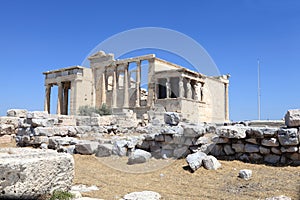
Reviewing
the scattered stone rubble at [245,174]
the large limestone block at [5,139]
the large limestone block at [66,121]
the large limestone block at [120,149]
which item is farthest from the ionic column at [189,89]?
the scattered stone rubble at [245,174]

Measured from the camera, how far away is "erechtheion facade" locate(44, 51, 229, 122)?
2917 cm

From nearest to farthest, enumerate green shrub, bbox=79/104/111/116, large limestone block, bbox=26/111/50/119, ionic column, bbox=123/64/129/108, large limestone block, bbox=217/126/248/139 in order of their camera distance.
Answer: large limestone block, bbox=217/126/248/139, large limestone block, bbox=26/111/50/119, green shrub, bbox=79/104/111/116, ionic column, bbox=123/64/129/108

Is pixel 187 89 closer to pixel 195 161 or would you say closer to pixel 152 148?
pixel 152 148

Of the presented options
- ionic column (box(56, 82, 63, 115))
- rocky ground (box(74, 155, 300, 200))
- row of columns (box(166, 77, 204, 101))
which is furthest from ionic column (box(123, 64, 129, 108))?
rocky ground (box(74, 155, 300, 200))

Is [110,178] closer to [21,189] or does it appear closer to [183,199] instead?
[183,199]

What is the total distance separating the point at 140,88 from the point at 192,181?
26.6m

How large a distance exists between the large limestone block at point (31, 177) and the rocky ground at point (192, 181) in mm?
1003

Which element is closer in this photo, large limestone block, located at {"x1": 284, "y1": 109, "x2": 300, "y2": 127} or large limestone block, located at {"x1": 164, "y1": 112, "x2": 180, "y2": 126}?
large limestone block, located at {"x1": 284, "y1": 109, "x2": 300, "y2": 127}

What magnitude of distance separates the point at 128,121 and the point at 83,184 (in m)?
11.1

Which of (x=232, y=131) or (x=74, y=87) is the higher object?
(x=74, y=87)

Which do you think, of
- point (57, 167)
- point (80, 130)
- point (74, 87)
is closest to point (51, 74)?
point (74, 87)

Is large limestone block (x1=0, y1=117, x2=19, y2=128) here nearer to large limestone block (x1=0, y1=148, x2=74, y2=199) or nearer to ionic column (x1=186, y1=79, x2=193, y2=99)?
large limestone block (x1=0, y1=148, x2=74, y2=199)

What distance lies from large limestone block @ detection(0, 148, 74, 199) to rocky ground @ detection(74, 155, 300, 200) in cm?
100

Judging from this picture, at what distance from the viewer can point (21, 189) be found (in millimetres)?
3273
